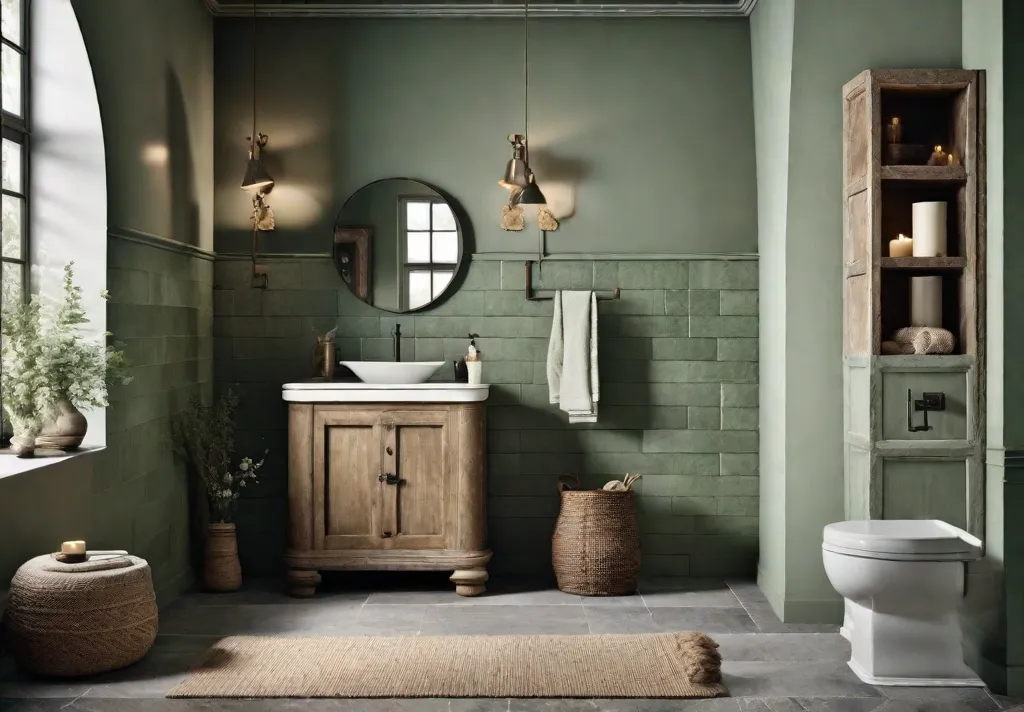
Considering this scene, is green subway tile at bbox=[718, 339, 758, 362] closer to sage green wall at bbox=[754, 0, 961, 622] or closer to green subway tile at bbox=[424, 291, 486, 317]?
sage green wall at bbox=[754, 0, 961, 622]

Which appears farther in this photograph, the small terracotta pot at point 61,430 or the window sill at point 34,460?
the small terracotta pot at point 61,430

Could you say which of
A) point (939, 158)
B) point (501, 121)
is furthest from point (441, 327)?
point (939, 158)

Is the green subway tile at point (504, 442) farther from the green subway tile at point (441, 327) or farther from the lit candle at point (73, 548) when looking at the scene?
the lit candle at point (73, 548)

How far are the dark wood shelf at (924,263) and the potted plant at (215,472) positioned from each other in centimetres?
316

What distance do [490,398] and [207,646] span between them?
Answer: 1981 mm

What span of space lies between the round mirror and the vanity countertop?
624 millimetres

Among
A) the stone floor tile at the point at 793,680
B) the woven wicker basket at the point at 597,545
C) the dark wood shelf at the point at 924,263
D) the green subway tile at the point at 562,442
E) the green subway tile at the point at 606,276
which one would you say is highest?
the green subway tile at the point at 606,276

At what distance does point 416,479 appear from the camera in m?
5.10

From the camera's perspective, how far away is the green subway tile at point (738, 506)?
18.2 feet

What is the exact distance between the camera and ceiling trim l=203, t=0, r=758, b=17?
Answer: 5.45 meters

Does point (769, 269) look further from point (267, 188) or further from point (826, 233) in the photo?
point (267, 188)

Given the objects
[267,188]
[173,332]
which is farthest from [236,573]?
[267,188]

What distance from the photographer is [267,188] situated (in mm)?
→ 5371

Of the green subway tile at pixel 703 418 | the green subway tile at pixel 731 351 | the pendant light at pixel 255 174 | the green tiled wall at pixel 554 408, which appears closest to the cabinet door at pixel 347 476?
the green tiled wall at pixel 554 408
